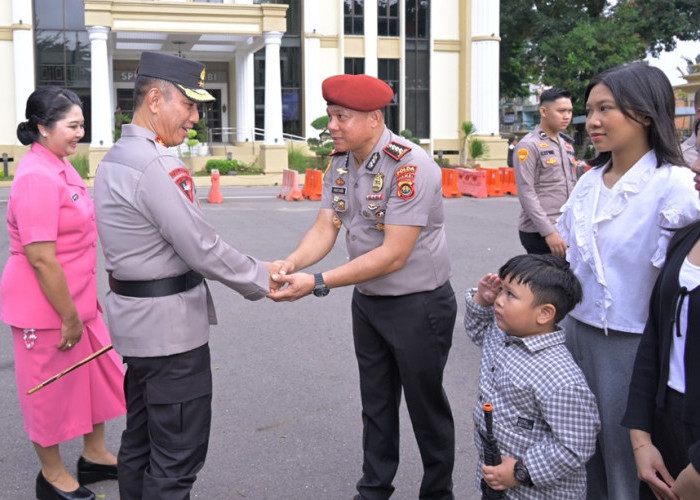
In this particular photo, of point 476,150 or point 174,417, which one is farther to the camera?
point 476,150

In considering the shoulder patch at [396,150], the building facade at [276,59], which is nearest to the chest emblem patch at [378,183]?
the shoulder patch at [396,150]

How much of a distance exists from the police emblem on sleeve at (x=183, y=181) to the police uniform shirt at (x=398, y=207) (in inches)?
32.8

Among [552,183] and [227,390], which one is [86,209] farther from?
[552,183]

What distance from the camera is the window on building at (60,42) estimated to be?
101 ft

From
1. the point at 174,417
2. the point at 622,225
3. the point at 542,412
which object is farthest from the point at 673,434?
the point at 174,417

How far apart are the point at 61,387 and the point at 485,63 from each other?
1243 inches

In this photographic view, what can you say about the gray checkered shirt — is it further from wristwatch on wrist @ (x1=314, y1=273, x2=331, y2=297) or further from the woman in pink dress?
the woman in pink dress

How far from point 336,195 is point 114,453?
202cm

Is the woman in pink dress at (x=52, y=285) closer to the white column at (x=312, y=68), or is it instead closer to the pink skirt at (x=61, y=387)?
the pink skirt at (x=61, y=387)

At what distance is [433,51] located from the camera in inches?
1379

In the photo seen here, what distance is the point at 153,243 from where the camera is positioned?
3.05 m

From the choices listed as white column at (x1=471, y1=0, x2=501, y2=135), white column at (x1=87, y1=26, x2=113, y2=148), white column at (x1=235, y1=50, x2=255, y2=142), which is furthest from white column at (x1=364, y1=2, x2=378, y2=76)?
white column at (x1=87, y1=26, x2=113, y2=148)

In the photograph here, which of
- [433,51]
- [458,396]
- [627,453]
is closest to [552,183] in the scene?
[458,396]

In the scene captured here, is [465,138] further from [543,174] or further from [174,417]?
[174,417]
